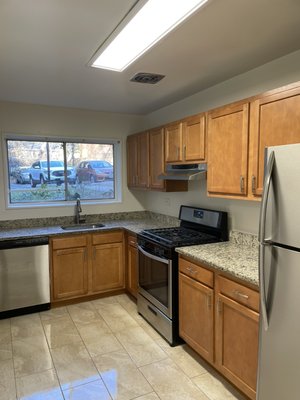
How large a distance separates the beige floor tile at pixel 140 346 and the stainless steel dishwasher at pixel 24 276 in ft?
3.51

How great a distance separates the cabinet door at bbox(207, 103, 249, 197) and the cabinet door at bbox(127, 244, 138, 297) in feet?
4.55

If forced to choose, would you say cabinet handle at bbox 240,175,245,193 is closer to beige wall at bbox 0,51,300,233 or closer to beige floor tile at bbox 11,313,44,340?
beige wall at bbox 0,51,300,233

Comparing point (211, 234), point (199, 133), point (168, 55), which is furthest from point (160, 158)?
point (168, 55)

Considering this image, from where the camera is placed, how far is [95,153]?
4227 mm

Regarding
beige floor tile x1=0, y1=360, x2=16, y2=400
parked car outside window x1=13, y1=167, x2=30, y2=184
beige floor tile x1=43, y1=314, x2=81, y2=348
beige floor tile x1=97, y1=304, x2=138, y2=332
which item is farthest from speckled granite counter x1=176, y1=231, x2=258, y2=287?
parked car outside window x1=13, y1=167, x2=30, y2=184

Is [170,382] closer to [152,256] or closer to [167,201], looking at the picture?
[152,256]

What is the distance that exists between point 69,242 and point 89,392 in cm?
167

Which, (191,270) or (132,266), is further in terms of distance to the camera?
(132,266)

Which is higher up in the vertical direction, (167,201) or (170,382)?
(167,201)

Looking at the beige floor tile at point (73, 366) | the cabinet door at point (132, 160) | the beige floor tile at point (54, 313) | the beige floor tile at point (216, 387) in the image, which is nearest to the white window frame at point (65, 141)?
the cabinet door at point (132, 160)

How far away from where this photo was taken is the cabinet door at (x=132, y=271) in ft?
11.4

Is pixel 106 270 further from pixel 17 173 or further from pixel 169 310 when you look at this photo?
pixel 17 173

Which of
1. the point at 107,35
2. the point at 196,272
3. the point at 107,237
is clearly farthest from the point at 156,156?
the point at 107,35

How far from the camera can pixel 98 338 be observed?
9.14ft
